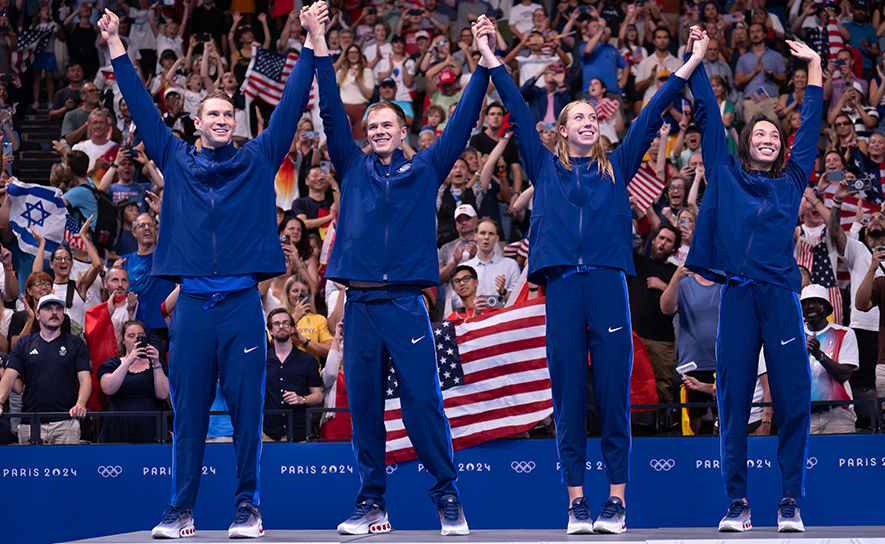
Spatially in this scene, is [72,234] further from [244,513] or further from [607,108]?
[607,108]

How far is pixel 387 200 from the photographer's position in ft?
16.6

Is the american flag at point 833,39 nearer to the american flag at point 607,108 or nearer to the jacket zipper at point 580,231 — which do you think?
the american flag at point 607,108

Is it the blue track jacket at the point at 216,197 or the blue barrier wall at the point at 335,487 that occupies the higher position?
the blue track jacket at the point at 216,197

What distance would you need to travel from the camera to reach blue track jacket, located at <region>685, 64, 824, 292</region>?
200 inches

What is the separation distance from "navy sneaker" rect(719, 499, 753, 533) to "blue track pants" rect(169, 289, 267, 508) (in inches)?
94.3

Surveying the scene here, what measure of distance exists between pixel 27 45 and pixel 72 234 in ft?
17.9

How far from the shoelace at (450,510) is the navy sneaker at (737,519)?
1.38 metres

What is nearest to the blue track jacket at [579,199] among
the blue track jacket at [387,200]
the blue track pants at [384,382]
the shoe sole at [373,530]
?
the blue track jacket at [387,200]

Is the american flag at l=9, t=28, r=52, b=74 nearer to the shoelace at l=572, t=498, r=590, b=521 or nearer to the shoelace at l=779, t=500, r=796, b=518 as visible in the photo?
the shoelace at l=572, t=498, r=590, b=521

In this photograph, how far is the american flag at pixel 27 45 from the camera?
13555 mm

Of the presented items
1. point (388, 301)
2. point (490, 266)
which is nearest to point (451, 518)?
point (388, 301)

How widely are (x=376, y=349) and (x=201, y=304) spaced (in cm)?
93

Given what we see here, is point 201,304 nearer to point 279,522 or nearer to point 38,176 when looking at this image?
point 279,522

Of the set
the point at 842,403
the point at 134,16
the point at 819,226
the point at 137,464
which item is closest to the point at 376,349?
the point at 137,464
